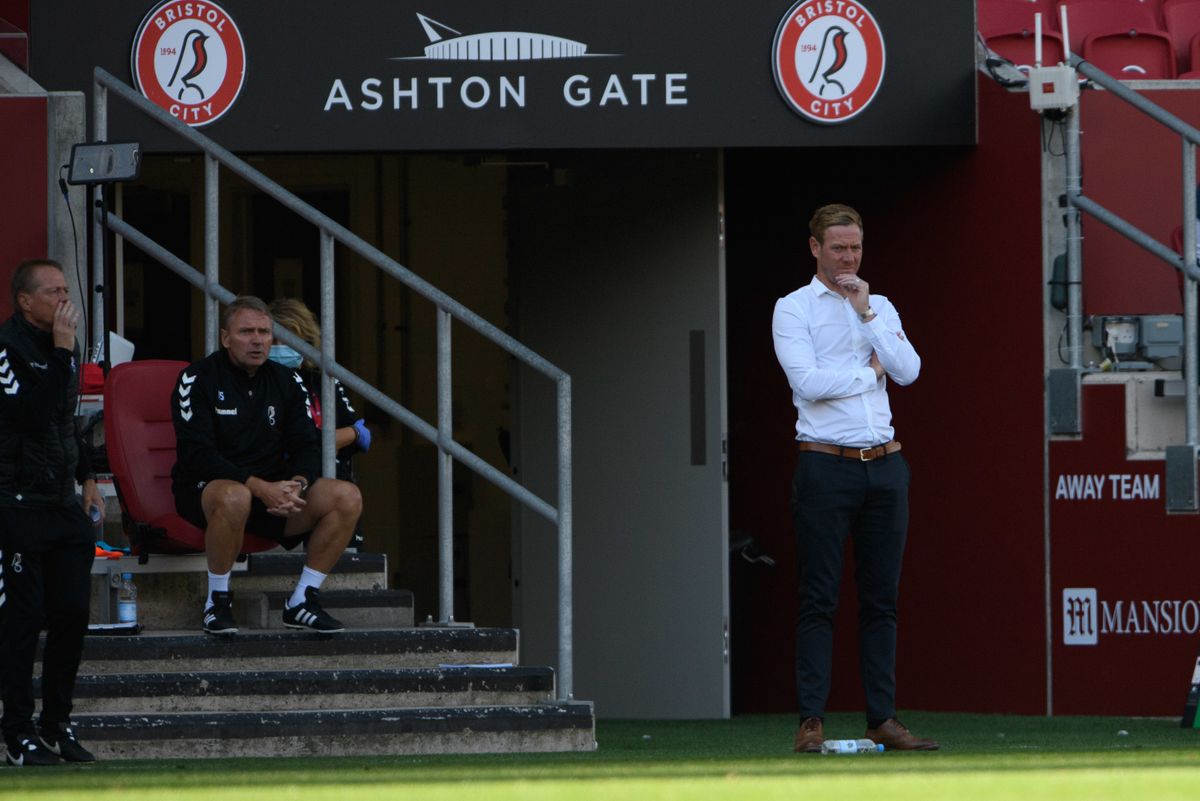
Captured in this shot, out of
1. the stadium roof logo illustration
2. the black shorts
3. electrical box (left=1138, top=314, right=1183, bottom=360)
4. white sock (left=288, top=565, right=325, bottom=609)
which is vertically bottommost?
white sock (left=288, top=565, right=325, bottom=609)

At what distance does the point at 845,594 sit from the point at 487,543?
279cm

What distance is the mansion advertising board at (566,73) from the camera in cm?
939

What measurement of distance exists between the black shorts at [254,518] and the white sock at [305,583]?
0.12 m

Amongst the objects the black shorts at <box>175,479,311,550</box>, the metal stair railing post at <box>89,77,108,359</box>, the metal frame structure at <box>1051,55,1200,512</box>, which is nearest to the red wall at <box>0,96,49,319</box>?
the metal stair railing post at <box>89,77,108,359</box>

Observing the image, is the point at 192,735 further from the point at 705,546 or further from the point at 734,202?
the point at 734,202

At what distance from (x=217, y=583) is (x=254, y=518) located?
0.25m

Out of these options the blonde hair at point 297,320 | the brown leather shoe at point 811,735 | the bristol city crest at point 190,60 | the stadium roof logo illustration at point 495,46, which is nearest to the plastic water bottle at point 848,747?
the brown leather shoe at point 811,735

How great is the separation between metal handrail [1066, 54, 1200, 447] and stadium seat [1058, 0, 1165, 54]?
6.28 feet

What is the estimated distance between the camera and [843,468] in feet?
20.2

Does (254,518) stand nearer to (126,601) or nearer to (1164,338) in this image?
(126,601)

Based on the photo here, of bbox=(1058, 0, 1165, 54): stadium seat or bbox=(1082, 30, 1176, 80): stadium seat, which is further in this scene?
bbox=(1058, 0, 1165, 54): stadium seat

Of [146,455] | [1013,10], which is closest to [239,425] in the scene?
[146,455]

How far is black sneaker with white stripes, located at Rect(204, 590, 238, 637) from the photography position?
7129mm

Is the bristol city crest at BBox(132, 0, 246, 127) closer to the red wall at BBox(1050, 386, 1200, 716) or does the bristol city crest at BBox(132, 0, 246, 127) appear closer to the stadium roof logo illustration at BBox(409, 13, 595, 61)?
the stadium roof logo illustration at BBox(409, 13, 595, 61)
